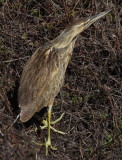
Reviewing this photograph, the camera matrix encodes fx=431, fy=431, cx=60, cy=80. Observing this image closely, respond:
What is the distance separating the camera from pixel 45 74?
2961 mm

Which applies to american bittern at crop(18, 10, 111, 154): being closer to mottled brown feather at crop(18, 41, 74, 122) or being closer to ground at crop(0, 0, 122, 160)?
mottled brown feather at crop(18, 41, 74, 122)

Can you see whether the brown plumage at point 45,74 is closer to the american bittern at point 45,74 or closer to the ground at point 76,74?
the american bittern at point 45,74

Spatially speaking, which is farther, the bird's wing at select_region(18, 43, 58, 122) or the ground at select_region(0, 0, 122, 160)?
the ground at select_region(0, 0, 122, 160)

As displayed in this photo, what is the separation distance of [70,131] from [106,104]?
0.36 metres

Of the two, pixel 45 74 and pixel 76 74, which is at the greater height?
pixel 45 74

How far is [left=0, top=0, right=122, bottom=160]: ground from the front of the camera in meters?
3.26

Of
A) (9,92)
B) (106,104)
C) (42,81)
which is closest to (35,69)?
(42,81)

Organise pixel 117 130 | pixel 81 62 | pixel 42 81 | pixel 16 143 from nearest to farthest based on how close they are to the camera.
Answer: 1. pixel 16 143
2. pixel 42 81
3. pixel 117 130
4. pixel 81 62

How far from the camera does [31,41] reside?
3.57 meters

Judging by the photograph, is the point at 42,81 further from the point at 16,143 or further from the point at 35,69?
the point at 16,143

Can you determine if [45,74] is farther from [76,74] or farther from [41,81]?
[76,74]

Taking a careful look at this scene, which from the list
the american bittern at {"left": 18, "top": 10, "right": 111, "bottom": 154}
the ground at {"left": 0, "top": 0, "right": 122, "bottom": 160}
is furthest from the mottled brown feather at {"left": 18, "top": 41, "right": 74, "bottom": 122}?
the ground at {"left": 0, "top": 0, "right": 122, "bottom": 160}

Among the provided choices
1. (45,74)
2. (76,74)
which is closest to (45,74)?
(45,74)

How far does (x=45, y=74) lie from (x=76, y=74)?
0.63m
